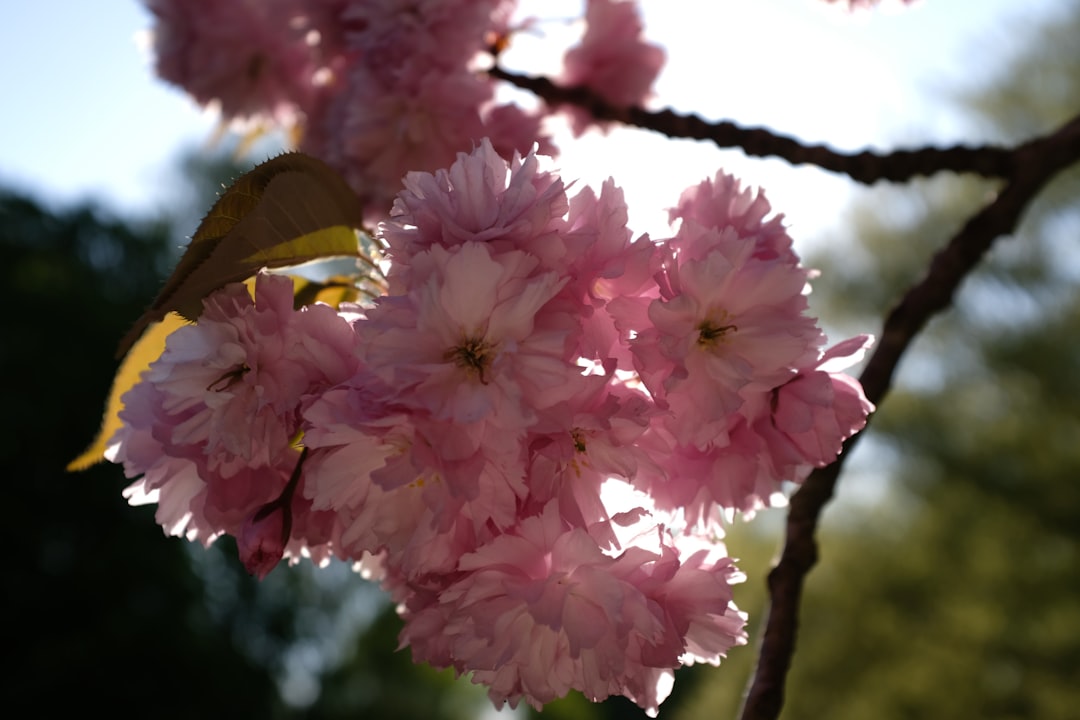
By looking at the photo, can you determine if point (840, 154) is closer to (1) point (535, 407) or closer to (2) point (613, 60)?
(2) point (613, 60)

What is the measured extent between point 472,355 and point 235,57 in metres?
1.09

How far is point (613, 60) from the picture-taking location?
1.31 meters

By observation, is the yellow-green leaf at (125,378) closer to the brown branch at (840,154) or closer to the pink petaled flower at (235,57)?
the brown branch at (840,154)

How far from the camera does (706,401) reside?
52cm

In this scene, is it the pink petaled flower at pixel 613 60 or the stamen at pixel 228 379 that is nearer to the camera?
the stamen at pixel 228 379

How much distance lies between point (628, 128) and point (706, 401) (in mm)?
788

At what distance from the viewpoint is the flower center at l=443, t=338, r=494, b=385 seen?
48 centimetres

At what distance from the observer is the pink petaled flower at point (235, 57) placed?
4.54 ft

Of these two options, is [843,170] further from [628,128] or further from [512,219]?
[512,219]

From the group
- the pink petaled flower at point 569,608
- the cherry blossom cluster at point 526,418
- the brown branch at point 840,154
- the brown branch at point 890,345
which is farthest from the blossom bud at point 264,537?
the brown branch at point 840,154

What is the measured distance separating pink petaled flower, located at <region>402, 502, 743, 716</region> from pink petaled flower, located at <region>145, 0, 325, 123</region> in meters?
1.04

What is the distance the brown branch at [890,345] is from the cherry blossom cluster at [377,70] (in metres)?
0.45

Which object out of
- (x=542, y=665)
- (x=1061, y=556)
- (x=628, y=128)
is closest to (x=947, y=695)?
(x=1061, y=556)

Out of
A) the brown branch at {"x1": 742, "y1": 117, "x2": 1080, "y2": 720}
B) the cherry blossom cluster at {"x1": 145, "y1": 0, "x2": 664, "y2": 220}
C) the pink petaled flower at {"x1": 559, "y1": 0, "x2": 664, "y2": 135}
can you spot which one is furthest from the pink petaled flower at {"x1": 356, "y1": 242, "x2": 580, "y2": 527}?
the pink petaled flower at {"x1": 559, "y1": 0, "x2": 664, "y2": 135}
